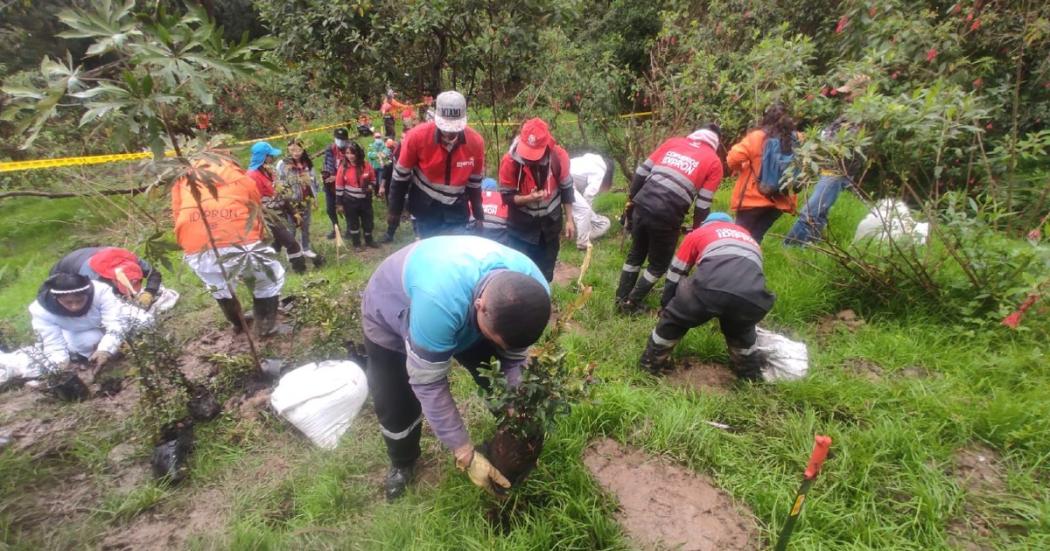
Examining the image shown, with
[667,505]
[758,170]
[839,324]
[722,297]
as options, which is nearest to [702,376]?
[722,297]

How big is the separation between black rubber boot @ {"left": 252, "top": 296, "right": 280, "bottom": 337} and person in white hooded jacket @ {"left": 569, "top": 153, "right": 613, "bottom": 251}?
313 cm

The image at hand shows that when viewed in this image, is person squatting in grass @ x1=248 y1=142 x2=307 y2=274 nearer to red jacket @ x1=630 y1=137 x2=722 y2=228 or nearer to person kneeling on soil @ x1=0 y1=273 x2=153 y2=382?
person kneeling on soil @ x1=0 y1=273 x2=153 y2=382

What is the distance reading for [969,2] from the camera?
425 cm

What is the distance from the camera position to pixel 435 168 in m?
3.61

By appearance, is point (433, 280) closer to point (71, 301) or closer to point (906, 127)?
point (906, 127)

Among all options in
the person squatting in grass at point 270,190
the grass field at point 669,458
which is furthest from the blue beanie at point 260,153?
the grass field at point 669,458

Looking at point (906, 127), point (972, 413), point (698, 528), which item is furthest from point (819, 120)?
point (698, 528)

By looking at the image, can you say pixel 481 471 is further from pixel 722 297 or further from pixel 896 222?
pixel 896 222

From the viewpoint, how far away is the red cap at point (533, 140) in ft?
11.2

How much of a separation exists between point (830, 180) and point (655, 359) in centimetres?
252

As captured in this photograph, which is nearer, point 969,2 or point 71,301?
point 71,301

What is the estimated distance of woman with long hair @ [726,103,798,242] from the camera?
367 centimetres

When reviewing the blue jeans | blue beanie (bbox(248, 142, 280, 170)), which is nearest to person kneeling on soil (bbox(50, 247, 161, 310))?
blue beanie (bbox(248, 142, 280, 170))

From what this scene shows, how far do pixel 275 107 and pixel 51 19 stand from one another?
611 centimetres
